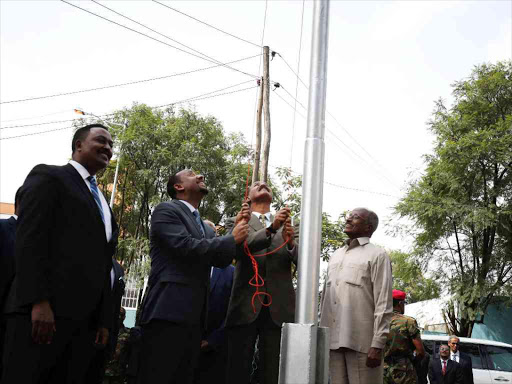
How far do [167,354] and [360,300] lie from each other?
1.68m

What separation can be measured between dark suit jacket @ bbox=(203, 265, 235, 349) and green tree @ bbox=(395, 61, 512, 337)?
19060 mm

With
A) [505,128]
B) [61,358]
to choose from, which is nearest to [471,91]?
[505,128]

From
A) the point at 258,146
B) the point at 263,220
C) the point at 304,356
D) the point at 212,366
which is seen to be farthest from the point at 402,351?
the point at 258,146

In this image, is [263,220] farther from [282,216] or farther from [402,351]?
[402,351]

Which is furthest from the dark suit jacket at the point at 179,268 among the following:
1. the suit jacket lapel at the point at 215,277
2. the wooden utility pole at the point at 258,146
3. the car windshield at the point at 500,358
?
the wooden utility pole at the point at 258,146

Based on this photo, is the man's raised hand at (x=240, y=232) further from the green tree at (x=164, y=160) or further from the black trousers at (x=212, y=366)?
the green tree at (x=164, y=160)

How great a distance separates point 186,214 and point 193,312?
2.57 feet

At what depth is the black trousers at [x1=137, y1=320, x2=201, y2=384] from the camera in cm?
330

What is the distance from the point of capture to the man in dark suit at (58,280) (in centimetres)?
258

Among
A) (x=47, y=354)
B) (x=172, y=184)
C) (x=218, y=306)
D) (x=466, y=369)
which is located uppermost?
(x=172, y=184)

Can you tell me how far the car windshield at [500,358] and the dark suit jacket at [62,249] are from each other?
11.2 metres

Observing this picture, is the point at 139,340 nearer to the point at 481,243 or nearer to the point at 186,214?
the point at 186,214

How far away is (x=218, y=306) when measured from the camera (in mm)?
4664

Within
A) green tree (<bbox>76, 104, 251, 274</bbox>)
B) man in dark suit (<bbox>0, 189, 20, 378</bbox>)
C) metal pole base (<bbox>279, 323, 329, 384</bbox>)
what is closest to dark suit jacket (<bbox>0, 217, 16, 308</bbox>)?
man in dark suit (<bbox>0, 189, 20, 378</bbox>)
